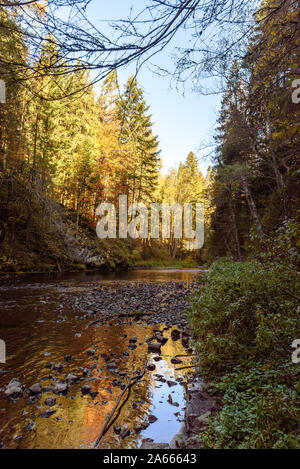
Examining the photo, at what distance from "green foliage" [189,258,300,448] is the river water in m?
0.66

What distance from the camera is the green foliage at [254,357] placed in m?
1.93

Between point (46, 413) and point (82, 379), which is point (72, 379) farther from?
point (46, 413)

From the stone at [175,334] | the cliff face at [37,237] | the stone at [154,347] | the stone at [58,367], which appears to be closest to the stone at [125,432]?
the stone at [58,367]

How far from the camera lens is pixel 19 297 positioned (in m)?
8.92

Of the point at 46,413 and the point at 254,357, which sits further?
the point at 254,357

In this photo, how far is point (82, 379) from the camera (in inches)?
137

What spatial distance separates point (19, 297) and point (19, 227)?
27.6 feet

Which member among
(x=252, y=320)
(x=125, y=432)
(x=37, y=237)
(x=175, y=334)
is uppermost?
(x=37, y=237)

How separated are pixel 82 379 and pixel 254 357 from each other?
7.68 ft

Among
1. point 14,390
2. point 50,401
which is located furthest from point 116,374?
point 14,390

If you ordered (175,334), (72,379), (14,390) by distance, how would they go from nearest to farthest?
1. (14,390)
2. (72,379)
3. (175,334)

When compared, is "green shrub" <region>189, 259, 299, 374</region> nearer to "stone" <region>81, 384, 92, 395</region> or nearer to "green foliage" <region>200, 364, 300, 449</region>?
"green foliage" <region>200, 364, 300, 449</region>

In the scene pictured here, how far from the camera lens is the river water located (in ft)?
8.04
